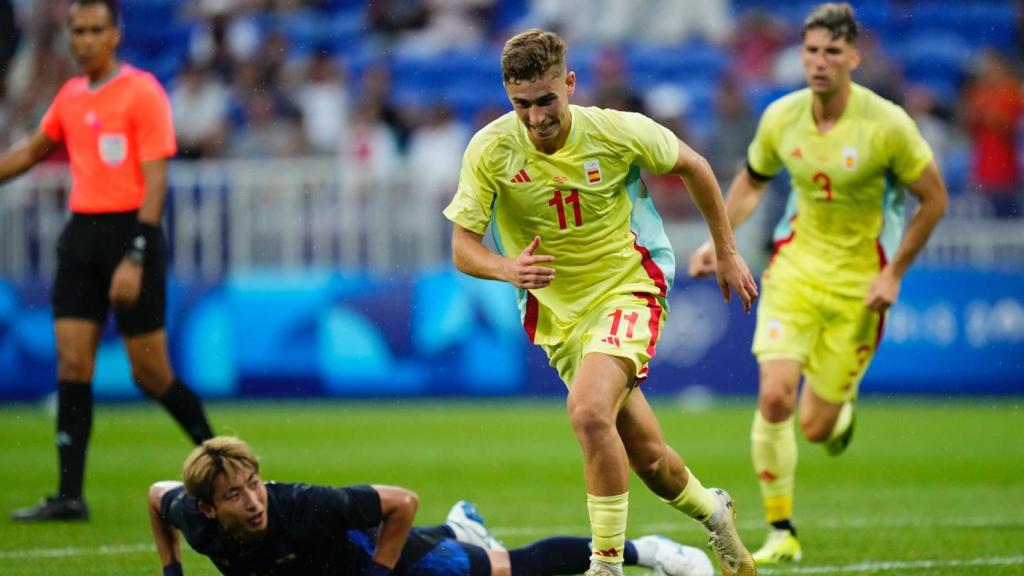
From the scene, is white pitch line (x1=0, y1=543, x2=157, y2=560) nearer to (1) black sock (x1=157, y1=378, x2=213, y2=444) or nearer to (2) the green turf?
(2) the green turf

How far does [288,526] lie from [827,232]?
3.87 metres

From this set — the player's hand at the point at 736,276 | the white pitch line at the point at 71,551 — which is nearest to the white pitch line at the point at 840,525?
the white pitch line at the point at 71,551

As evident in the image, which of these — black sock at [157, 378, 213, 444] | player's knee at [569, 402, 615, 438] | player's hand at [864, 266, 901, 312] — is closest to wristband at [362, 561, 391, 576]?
player's knee at [569, 402, 615, 438]

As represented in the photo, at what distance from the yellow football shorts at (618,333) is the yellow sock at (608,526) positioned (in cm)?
55

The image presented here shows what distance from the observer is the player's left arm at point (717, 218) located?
6.52 m

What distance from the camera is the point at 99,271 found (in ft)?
29.8

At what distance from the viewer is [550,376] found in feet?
54.2

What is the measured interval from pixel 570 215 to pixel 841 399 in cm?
277

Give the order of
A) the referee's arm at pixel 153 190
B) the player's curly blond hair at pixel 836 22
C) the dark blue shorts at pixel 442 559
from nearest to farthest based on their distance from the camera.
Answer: the dark blue shorts at pixel 442 559 → the player's curly blond hair at pixel 836 22 → the referee's arm at pixel 153 190

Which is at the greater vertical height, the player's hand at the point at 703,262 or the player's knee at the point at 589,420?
the player's hand at the point at 703,262

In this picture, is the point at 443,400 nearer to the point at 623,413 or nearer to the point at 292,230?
the point at 292,230

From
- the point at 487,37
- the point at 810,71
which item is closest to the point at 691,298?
the point at 487,37

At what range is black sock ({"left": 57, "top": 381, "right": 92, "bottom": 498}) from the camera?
9000 mm

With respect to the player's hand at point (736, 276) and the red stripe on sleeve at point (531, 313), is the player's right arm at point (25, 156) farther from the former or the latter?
the player's hand at point (736, 276)
